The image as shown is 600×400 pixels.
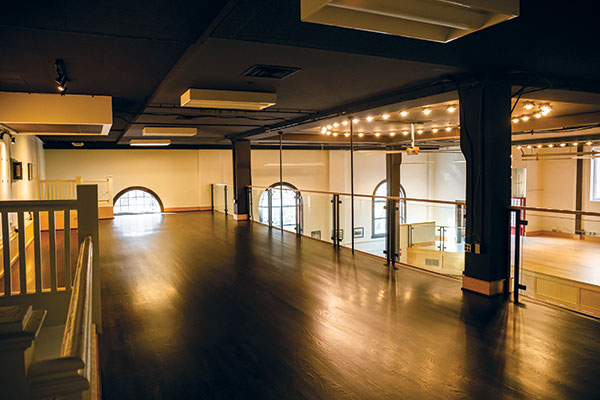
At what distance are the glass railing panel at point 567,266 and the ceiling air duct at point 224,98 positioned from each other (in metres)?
3.30

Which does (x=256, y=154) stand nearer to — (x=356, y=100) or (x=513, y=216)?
(x=356, y=100)

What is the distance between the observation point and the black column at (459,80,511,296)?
4.02 m

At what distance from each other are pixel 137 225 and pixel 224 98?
252 inches

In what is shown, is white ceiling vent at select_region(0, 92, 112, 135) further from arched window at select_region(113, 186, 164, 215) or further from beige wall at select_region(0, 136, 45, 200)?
arched window at select_region(113, 186, 164, 215)

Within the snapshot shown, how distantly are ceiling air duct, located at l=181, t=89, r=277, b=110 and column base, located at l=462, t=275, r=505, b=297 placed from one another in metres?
2.92

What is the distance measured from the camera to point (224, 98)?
4.58 meters

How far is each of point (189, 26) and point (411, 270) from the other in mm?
3709

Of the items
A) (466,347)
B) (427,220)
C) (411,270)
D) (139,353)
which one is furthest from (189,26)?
(427,220)

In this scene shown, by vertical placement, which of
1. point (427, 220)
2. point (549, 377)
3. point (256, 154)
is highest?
point (256, 154)

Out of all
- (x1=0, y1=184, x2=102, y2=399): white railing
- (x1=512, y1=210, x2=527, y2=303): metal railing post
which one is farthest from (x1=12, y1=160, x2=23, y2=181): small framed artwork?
(x1=512, y1=210, x2=527, y2=303): metal railing post

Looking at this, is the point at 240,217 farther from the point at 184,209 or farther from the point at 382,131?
the point at 382,131

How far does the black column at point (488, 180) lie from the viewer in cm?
402

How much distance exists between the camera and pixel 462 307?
12.3ft

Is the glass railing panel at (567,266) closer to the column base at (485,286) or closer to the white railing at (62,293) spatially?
the column base at (485,286)
